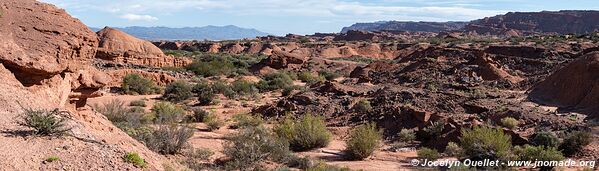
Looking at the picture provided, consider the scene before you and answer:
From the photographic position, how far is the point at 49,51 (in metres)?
8.24

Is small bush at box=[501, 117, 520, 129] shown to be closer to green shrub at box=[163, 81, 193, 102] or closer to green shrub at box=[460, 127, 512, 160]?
green shrub at box=[460, 127, 512, 160]

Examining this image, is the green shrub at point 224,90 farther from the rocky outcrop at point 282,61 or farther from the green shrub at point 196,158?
the rocky outcrop at point 282,61

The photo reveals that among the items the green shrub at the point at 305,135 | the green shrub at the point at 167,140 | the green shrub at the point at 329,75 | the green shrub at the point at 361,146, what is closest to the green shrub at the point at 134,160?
the green shrub at the point at 167,140

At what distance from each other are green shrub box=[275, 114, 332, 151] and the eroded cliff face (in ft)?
14.2

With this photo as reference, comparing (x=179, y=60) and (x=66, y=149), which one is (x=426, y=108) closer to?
(x=66, y=149)

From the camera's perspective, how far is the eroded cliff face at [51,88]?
667 centimetres

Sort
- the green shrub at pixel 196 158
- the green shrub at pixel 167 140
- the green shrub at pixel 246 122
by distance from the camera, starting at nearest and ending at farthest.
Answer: the green shrub at pixel 196 158 → the green shrub at pixel 167 140 → the green shrub at pixel 246 122

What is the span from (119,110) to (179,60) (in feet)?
80.3

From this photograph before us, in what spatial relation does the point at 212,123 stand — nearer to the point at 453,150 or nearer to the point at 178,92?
the point at 453,150

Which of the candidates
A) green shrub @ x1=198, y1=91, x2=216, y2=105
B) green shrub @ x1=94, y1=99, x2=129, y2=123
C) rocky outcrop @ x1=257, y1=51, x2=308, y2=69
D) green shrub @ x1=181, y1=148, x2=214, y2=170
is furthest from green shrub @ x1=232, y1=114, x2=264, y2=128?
rocky outcrop @ x1=257, y1=51, x2=308, y2=69

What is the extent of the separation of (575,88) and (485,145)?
10260 millimetres

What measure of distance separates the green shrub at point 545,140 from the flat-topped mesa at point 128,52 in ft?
82.7

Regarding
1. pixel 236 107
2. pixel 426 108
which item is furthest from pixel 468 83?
pixel 236 107

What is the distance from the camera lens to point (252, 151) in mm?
9617
